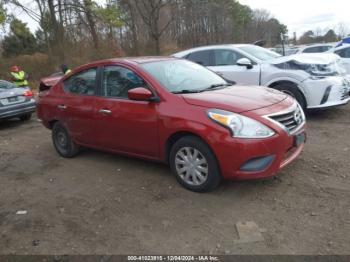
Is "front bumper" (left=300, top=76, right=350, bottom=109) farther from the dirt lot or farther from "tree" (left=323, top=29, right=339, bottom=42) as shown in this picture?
"tree" (left=323, top=29, right=339, bottom=42)

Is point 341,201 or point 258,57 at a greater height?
point 258,57

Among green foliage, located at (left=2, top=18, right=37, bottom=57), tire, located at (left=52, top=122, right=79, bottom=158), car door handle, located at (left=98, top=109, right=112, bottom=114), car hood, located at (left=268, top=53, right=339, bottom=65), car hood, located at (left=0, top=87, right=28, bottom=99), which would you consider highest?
green foliage, located at (left=2, top=18, right=37, bottom=57)

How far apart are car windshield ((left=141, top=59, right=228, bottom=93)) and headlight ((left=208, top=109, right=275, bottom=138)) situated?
0.90m

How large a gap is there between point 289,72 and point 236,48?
164cm

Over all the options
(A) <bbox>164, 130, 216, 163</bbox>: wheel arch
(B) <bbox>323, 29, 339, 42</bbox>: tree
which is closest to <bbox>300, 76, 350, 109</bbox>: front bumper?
(A) <bbox>164, 130, 216, 163</bbox>: wheel arch

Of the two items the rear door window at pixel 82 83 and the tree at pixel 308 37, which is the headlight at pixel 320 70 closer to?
the rear door window at pixel 82 83

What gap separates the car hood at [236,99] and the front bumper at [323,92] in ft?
9.16

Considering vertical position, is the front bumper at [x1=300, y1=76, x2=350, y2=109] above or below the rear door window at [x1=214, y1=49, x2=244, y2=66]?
below

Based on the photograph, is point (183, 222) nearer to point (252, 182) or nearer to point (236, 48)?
point (252, 182)

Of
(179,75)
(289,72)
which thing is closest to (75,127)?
(179,75)

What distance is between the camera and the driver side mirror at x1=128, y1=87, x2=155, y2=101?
4.51 m

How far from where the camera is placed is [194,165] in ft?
14.2

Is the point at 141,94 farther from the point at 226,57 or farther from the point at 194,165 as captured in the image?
the point at 226,57

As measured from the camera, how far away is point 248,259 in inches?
123
